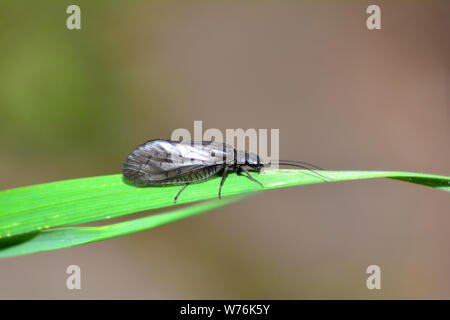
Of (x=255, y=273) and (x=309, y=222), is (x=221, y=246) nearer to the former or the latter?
(x=255, y=273)

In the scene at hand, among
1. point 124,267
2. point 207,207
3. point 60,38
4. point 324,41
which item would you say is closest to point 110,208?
point 207,207

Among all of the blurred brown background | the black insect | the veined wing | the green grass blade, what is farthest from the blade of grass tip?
the blurred brown background

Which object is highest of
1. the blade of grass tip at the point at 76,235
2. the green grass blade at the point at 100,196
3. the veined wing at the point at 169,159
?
the veined wing at the point at 169,159

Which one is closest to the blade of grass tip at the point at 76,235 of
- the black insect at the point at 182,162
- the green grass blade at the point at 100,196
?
the green grass blade at the point at 100,196

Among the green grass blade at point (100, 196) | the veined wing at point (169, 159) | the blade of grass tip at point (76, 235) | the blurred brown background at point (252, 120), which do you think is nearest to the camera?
the blade of grass tip at point (76, 235)

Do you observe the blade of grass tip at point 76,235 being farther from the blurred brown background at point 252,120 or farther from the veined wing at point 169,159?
the blurred brown background at point 252,120

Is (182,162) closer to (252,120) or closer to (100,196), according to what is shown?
(100,196)
